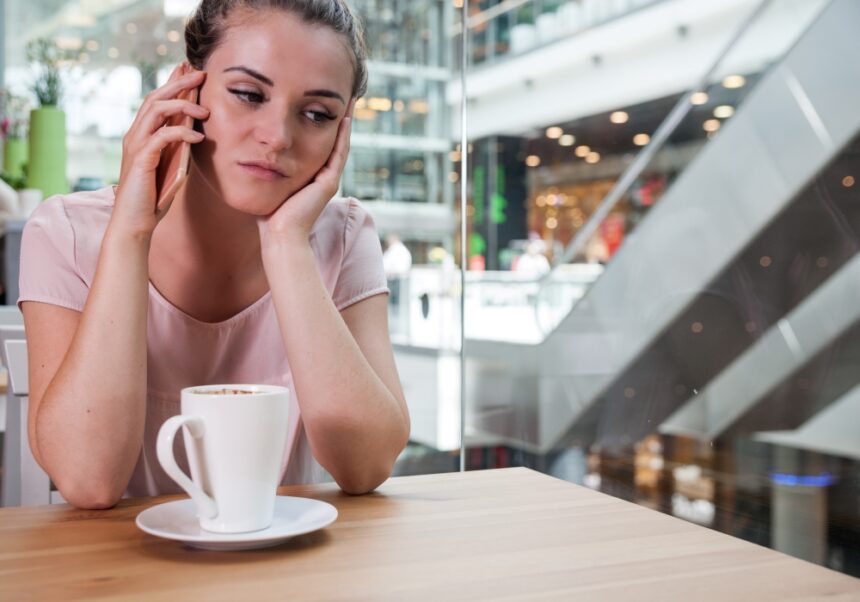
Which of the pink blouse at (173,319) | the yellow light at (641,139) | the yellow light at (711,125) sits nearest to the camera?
the pink blouse at (173,319)

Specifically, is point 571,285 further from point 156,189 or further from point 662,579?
point 662,579

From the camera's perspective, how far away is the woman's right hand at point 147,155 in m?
1.08

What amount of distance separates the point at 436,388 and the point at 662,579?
5862mm

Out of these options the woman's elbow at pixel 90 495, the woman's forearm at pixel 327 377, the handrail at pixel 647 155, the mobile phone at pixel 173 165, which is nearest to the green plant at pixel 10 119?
the handrail at pixel 647 155

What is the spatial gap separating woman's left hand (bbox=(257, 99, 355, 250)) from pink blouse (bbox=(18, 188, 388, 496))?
0.57 ft

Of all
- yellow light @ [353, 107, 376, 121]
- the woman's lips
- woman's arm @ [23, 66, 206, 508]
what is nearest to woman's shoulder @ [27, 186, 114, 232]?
woman's arm @ [23, 66, 206, 508]

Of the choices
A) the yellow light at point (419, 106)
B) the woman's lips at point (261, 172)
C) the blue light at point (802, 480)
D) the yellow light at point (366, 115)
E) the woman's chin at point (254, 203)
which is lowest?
Result: the blue light at point (802, 480)

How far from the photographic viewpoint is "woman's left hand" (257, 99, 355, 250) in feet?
3.77

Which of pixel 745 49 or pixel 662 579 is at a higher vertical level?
pixel 745 49

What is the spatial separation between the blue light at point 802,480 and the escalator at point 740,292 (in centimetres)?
22

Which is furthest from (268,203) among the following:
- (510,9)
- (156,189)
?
(510,9)

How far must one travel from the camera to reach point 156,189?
44.1 inches

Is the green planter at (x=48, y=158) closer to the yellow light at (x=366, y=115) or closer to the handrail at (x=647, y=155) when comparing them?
the handrail at (x=647, y=155)

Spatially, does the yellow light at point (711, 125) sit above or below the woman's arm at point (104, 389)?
above
